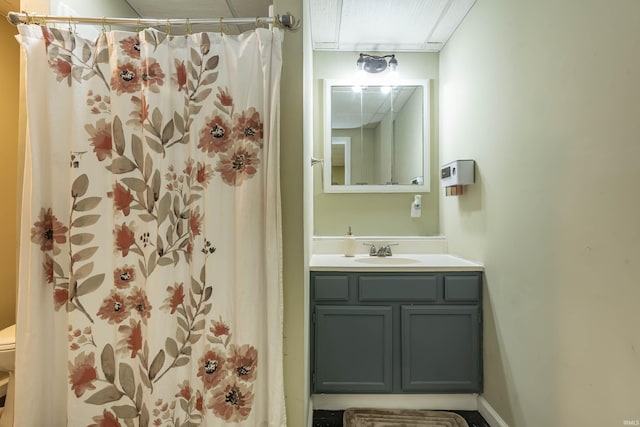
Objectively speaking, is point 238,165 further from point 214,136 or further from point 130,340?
point 130,340

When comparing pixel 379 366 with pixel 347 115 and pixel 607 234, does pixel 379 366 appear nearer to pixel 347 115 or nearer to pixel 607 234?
pixel 607 234

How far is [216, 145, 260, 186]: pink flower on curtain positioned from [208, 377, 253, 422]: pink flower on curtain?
32.8 inches

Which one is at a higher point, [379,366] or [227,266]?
[227,266]

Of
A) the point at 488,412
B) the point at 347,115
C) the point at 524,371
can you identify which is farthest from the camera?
the point at 347,115

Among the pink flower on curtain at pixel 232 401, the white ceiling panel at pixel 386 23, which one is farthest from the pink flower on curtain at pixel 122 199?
the white ceiling panel at pixel 386 23

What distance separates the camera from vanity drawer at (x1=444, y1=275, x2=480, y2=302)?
1793mm

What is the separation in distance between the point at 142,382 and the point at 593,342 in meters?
1.72

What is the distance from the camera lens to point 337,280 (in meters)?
1.81

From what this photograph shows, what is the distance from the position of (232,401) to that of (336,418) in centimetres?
86

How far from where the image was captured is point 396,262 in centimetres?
217

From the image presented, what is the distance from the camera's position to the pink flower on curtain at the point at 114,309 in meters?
1.23

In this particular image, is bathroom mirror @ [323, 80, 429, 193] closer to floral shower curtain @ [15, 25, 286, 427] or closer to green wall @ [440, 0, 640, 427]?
green wall @ [440, 0, 640, 427]

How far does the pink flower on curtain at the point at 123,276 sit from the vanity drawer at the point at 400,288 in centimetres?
120

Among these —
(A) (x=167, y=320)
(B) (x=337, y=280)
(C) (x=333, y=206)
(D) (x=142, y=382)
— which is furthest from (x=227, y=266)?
(C) (x=333, y=206)
